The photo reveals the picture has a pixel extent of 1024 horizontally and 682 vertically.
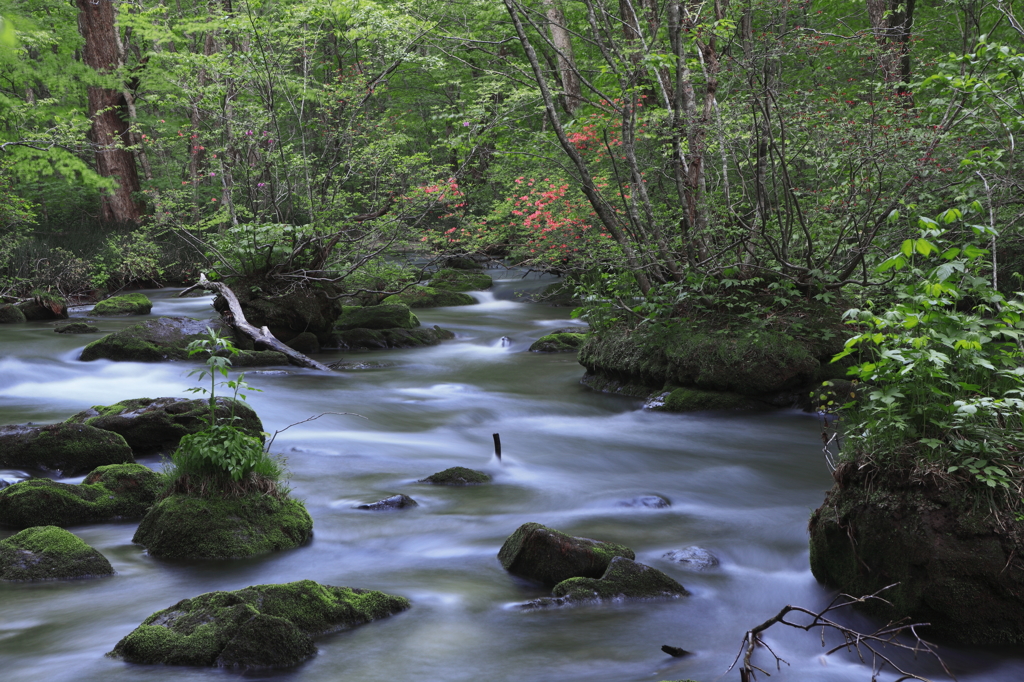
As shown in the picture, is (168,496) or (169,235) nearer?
(168,496)

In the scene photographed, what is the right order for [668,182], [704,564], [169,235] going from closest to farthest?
[704,564] < [668,182] < [169,235]

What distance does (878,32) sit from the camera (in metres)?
9.91

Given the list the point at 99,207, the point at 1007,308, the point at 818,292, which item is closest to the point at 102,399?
the point at 818,292

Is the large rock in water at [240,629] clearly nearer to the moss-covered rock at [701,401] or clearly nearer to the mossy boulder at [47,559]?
the mossy boulder at [47,559]

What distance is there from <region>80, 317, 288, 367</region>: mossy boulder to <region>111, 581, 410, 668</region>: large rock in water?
8.20 m

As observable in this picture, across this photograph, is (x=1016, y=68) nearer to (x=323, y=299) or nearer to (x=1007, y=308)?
(x=1007, y=308)

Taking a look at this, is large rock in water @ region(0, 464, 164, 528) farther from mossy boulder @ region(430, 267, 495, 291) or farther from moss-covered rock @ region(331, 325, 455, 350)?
mossy boulder @ region(430, 267, 495, 291)

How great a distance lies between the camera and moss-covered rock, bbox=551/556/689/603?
169 inches

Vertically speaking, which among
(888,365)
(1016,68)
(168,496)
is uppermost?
(1016,68)

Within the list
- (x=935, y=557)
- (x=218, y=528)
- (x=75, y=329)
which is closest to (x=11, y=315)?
(x=75, y=329)

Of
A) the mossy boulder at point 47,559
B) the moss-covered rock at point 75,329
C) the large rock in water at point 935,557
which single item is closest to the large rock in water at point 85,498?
the mossy boulder at point 47,559

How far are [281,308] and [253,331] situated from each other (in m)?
0.99

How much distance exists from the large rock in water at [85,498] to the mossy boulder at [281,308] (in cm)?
731

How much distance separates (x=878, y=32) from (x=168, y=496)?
9817 mm
